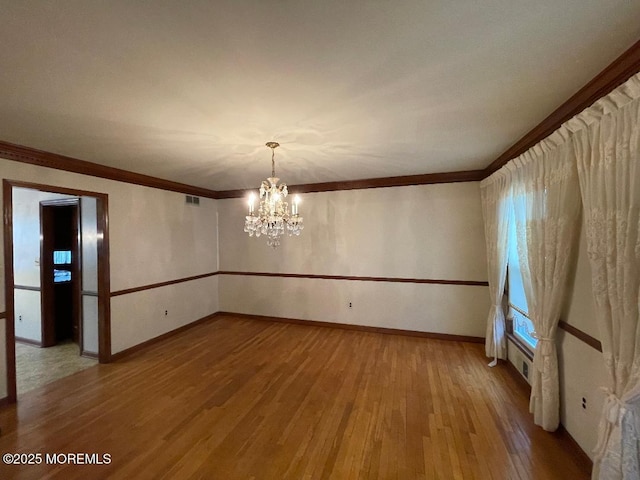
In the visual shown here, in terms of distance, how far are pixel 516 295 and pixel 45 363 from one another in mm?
6132

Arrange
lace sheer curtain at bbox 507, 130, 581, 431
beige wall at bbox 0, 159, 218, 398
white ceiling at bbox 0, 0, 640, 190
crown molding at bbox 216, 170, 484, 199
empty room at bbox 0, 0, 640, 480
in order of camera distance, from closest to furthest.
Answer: white ceiling at bbox 0, 0, 640, 190 < empty room at bbox 0, 0, 640, 480 < lace sheer curtain at bbox 507, 130, 581, 431 < beige wall at bbox 0, 159, 218, 398 < crown molding at bbox 216, 170, 484, 199

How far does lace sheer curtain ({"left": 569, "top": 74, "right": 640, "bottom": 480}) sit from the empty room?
0.04 feet

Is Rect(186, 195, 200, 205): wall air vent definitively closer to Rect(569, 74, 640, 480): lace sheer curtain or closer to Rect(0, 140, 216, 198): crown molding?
Rect(0, 140, 216, 198): crown molding

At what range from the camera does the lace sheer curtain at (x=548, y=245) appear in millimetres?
1961

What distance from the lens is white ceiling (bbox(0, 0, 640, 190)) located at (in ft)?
3.51

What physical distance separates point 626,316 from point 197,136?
321cm

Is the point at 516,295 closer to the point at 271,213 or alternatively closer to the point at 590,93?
the point at 590,93

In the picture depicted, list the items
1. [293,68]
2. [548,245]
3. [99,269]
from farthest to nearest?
1. [99,269]
2. [548,245]
3. [293,68]

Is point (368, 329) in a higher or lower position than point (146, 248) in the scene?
lower

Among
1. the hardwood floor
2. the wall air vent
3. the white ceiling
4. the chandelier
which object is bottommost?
the hardwood floor

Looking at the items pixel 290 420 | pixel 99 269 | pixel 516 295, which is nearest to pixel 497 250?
pixel 516 295

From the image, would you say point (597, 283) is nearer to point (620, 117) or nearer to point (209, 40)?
point (620, 117)

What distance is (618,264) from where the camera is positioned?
1.44m

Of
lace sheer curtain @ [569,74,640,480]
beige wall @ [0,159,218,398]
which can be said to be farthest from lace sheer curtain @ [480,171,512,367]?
beige wall @ [0,159,218,398]
